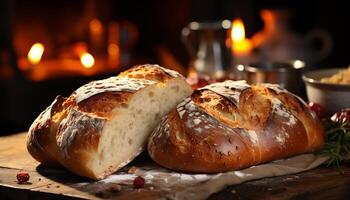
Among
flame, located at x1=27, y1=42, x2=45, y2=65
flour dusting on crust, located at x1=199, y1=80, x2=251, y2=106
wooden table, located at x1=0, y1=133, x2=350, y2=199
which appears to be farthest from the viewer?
flame, located at x1=27, y1=42, x2=45, y2=65

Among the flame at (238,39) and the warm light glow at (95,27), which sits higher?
the warm light glow at (95,27)

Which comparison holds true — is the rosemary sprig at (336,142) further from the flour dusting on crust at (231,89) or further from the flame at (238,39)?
the flame at (238,39)

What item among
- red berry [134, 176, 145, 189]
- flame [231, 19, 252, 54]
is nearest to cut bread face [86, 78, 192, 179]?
red berry [134, 176, 145, 189]

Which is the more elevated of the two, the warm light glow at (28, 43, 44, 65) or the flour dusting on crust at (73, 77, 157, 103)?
the flour dusting on crust at (73, 77, 157, 103)

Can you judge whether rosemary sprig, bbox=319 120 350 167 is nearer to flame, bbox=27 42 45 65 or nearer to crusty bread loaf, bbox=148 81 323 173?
crusty bread loaf, bbox=148 81 323 173

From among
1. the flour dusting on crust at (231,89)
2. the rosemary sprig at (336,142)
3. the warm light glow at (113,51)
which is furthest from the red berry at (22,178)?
the warm light glow at (113,51)

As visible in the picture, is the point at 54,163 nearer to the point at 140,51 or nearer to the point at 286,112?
the point at 286,112
